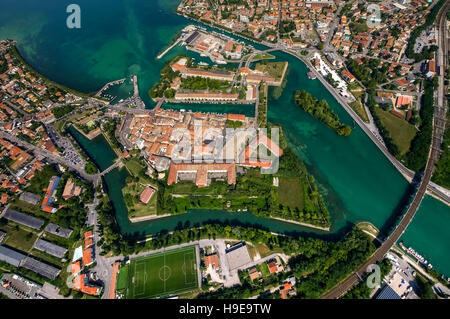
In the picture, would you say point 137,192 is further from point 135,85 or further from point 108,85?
point 108,85

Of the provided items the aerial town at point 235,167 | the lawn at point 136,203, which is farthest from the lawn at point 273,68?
the lawn at point 136,203

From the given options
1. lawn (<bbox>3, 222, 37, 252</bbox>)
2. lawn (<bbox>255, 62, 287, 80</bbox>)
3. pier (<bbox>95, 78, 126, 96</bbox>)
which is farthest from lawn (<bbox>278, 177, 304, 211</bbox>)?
pier (<bbox>95, 78, 126, 96</bbox>)

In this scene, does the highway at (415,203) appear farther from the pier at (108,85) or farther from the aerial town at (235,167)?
the pier at (108,85)

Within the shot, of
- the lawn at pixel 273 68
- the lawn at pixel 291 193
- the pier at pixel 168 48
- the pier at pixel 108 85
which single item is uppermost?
the pier at pixel 168 48

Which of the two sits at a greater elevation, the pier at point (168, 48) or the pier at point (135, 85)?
the pier at point (168, 48)

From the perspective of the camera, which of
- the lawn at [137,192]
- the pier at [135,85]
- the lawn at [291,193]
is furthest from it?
the pier at [135,85]

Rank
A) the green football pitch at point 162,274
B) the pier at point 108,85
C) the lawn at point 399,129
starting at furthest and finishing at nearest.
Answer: the pier at point 108,85 → the lawn at point 399,129 → the green football pitch at point 162,274

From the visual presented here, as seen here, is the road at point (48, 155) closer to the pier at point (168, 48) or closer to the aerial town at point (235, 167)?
the aerial town at point (235, 167)

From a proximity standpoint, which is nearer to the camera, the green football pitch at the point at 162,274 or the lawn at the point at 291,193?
A: the green football pitch at the point at 162,274
